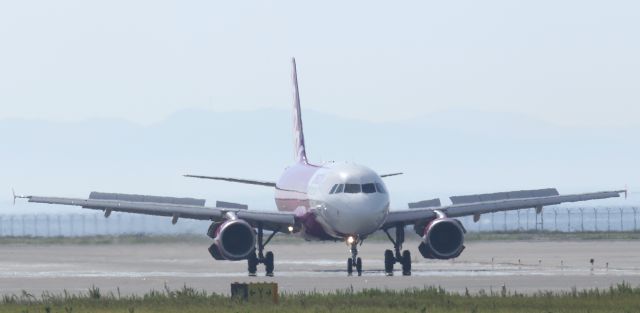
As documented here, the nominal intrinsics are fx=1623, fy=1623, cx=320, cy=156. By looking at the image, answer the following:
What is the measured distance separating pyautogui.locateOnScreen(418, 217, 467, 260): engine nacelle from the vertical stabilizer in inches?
477

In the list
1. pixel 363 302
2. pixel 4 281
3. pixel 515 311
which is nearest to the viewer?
pixel 515 311

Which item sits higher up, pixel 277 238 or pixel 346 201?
pixel 346 201

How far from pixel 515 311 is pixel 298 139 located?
124ft

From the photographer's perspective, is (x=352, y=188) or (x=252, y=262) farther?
(x=252, y=262)

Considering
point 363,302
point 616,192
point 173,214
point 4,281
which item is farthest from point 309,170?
point 363,302

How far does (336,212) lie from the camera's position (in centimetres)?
5412

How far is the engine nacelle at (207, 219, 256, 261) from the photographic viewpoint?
55.0 meters

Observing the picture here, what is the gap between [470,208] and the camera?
59.2 m

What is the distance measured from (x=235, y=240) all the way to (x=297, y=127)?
632 inches

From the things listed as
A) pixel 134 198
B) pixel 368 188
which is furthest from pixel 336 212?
pixel 134 198

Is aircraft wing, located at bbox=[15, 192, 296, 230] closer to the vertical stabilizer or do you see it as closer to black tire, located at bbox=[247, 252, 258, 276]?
black tire, located at bbox=[247, 252, 258, 276]

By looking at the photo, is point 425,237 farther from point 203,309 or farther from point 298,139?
point 203,309

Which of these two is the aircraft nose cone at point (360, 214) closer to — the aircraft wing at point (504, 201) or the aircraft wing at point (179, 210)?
the aircraft wing at point (179, 210)

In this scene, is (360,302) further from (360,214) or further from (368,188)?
(368,188)
